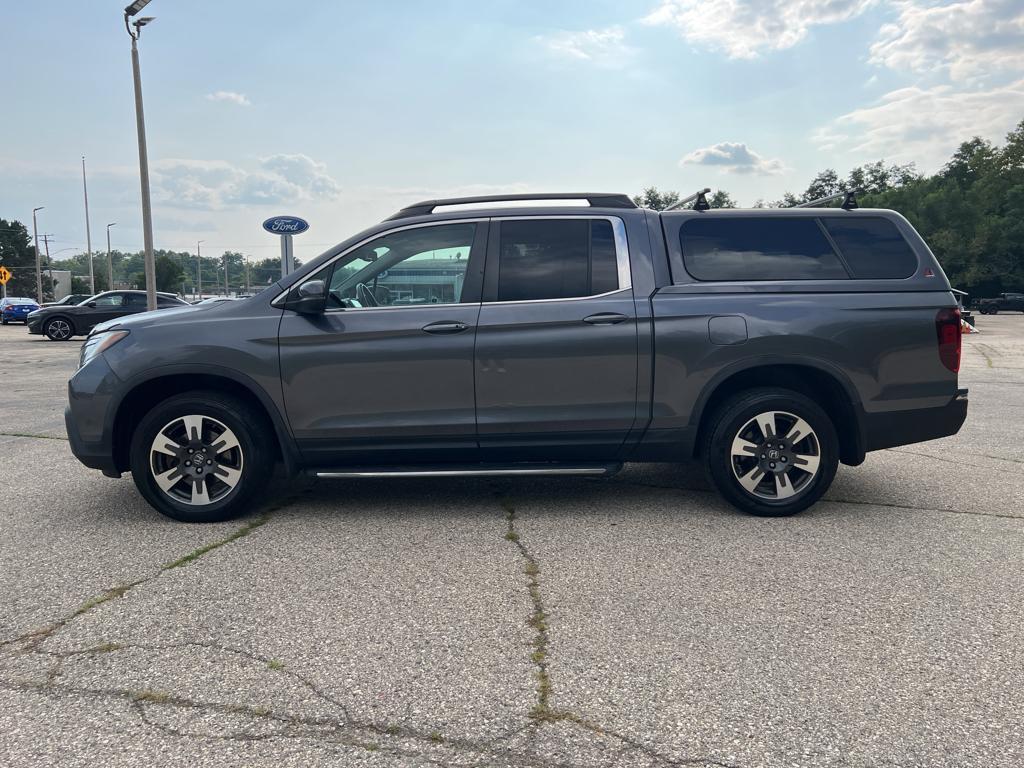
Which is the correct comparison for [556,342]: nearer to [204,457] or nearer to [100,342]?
[204,457]

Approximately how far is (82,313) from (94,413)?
22.4 metres

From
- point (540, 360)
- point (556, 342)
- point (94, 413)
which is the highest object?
point (556, 342)

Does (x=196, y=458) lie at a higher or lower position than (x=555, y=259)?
lower

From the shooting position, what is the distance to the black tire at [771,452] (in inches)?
190

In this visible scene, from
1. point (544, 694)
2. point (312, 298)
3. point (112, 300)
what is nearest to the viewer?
point (544, 694)

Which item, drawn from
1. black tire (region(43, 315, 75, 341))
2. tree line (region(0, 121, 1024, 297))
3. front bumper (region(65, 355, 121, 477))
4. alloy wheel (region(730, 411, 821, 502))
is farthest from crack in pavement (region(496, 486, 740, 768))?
tree line (region(0, 121, 1024, 297))

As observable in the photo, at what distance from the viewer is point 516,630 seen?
327 centimetres

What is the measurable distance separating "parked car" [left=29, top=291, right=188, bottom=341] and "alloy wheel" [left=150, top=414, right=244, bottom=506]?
20.8m

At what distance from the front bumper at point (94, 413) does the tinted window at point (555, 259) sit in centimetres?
240

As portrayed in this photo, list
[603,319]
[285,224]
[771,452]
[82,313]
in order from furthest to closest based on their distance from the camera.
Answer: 1. [82,313]
2. [285,224]
3. [771,452]
4. [603,319]

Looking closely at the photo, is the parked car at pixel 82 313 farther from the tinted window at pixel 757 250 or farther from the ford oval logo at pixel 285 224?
the tinted window at pixel 757 250

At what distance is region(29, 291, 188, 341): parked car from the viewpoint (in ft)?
78.9

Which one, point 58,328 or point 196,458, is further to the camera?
point 58,328

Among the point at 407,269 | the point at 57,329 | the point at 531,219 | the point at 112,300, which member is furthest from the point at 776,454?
the point at 57,329
